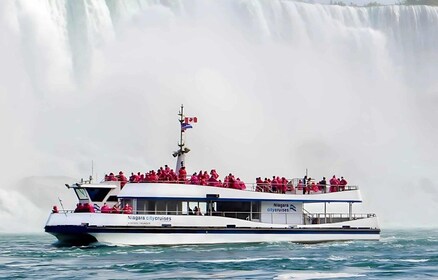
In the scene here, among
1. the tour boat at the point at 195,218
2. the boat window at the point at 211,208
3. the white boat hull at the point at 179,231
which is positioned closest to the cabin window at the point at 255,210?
the tour boat at the point at 195,218

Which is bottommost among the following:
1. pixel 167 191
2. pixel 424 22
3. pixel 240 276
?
pixel 240 276

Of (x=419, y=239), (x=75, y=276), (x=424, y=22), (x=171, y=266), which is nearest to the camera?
(x=75, y=276)

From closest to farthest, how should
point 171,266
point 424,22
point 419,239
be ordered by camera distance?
point 171,266, point 419,239, point 424,22

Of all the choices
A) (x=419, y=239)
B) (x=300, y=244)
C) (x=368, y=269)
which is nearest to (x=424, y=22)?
(x=419, y=239)

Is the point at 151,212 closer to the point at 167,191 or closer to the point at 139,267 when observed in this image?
the point at 167,191

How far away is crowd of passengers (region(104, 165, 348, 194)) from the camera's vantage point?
5241 centimetres

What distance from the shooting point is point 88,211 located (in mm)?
50625

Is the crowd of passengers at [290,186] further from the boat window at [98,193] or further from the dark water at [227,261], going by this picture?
the boat window at [98,193]

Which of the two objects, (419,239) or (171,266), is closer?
(171,266)

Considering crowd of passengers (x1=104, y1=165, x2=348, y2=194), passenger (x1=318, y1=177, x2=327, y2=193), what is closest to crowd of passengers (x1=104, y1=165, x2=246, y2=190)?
crowd of passengers (x1=104, y1=165, x2=348, y2=194)

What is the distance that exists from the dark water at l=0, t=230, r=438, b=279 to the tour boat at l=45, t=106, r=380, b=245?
2.13ft

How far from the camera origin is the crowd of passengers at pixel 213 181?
172 ft

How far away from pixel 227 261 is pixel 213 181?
921 centimetres

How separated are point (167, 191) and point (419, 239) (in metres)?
13.7
